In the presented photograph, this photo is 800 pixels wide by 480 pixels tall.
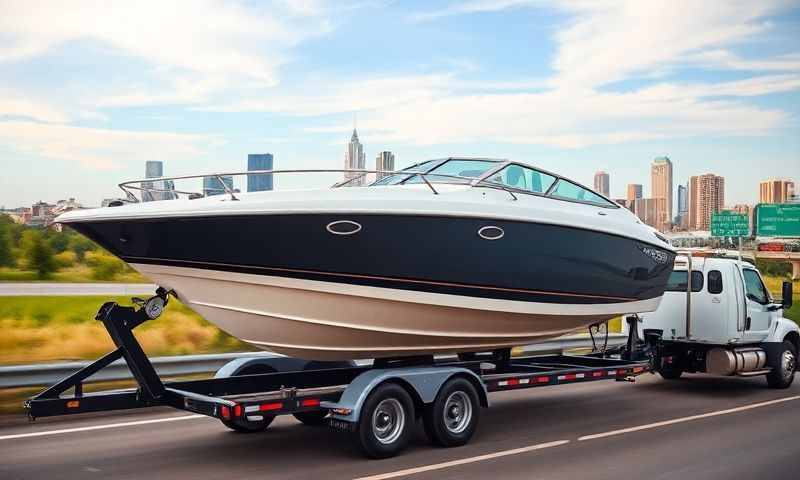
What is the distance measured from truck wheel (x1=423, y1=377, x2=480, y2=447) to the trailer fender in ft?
0.24

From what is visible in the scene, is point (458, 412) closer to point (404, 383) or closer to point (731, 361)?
point (404, 383)

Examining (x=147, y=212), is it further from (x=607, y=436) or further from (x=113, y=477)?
(x=607, y=436)

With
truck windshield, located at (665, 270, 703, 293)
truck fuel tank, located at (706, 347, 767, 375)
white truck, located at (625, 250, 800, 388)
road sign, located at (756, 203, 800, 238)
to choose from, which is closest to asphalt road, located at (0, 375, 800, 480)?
truck fuel tank, located at (706, 347, 767, 375)

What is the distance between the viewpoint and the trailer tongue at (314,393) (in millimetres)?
6867

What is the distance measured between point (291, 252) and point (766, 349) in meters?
7.90

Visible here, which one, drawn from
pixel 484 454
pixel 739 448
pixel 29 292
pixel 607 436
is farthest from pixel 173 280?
pixel 29 292

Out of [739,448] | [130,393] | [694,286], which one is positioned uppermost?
[694,286]

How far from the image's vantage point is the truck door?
38.2ft

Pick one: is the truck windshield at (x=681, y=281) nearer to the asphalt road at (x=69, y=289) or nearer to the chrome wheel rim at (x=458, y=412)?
the chrome wheel rim at (x=458, y=412)

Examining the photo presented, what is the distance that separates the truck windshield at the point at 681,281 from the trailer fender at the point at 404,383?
15.7 ft

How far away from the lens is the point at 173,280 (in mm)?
7133

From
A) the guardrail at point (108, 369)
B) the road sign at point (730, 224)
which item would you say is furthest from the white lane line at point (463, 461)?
the road sign at point (730, 224)

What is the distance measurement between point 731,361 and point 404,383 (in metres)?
5.72

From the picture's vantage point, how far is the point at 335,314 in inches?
289
